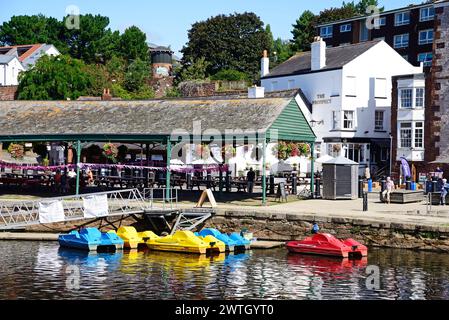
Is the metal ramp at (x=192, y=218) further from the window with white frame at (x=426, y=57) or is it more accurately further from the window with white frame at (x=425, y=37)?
the window with white frame at (x=425, y=37)

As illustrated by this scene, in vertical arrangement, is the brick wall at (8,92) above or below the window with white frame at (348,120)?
above

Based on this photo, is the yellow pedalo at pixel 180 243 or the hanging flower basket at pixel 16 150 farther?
the hanging flower basket at pixel 16 150

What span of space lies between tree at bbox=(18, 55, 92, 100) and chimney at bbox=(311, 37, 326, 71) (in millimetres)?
32206

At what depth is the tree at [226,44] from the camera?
10125 centimetres

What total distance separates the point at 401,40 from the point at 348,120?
27105 mm

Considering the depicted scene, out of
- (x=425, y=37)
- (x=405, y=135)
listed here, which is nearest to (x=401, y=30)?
(x=425, y=37)

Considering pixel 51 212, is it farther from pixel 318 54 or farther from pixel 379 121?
pixel 379 121

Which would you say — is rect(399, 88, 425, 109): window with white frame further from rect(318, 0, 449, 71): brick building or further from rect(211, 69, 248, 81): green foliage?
rect(211, 69, 248, 81): green foliage

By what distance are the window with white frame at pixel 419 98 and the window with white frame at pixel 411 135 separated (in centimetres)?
124

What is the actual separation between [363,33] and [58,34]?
2125 inches

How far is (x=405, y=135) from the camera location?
186 ft

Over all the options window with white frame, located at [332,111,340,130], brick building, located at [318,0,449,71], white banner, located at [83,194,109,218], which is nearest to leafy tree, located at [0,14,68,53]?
brick building, located at [318,0,449,71]

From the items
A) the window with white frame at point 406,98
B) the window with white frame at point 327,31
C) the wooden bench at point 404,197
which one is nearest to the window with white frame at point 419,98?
the window with white frame at point 406,98
